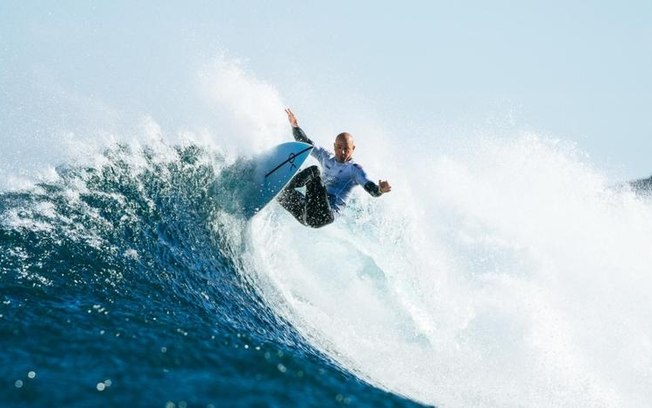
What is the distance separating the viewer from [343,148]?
7.86 metres

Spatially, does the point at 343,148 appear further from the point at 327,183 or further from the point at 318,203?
the point at 318,203

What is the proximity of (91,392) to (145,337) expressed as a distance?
917mm

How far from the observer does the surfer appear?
7867 mm

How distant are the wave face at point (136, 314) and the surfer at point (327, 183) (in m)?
1.24

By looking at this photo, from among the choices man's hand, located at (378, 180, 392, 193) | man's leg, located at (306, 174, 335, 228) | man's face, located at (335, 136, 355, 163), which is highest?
man's face, located at (335, 136, 355, 163)

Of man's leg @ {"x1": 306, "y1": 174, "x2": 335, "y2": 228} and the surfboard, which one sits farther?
the surfboard

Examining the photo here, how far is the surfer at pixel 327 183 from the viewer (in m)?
7.87

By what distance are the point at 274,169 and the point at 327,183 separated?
0.93m

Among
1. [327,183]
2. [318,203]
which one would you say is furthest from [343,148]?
[318,203]

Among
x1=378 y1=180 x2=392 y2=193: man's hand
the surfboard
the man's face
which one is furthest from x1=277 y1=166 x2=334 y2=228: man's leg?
x1=378 y1=180 x2=392 y2=193: man's hand

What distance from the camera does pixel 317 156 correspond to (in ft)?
27.2

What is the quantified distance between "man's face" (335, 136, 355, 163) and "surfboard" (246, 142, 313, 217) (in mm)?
556

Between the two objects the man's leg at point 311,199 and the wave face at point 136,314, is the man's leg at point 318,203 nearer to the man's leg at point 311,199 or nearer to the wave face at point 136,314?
the man's leg at point 311,199

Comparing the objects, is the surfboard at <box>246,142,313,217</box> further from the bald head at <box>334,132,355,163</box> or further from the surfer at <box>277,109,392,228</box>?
the bald head at <box>334,132,355,163</box>
